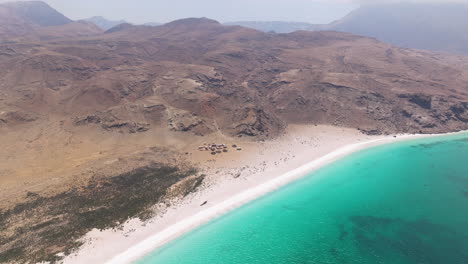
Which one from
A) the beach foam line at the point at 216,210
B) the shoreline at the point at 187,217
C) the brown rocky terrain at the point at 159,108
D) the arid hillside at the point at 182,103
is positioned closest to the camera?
the shoreline at the point at 187,217

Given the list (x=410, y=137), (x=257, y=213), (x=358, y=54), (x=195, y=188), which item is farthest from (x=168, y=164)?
(x=358, y=54)

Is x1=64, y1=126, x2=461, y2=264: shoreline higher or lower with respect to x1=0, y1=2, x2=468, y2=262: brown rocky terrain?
lower

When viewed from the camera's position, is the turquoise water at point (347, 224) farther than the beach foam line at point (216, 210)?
No

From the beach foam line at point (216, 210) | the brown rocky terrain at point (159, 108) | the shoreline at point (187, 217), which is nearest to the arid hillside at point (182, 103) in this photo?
the brown rocky terrain at point (159, 108)

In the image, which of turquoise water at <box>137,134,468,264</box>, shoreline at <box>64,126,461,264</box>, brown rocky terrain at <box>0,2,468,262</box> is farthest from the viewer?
brown rocky terrain at <box>0,2,468,262</box>

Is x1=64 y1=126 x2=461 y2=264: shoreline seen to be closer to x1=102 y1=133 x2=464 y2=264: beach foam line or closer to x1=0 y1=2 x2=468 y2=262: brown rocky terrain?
x1=102 y1=133 x2=464 y2=264: beach foam line

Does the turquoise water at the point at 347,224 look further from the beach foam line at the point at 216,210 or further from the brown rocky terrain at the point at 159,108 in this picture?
the brown rocky terrain at the point at 159,108

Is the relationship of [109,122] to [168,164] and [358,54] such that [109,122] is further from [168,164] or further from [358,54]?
[358,54]

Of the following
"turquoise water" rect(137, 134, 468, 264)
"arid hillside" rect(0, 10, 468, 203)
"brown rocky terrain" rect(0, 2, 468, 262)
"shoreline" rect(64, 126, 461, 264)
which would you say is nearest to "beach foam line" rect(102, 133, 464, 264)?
"shoreline" rect(64, 126, 461, 264)
